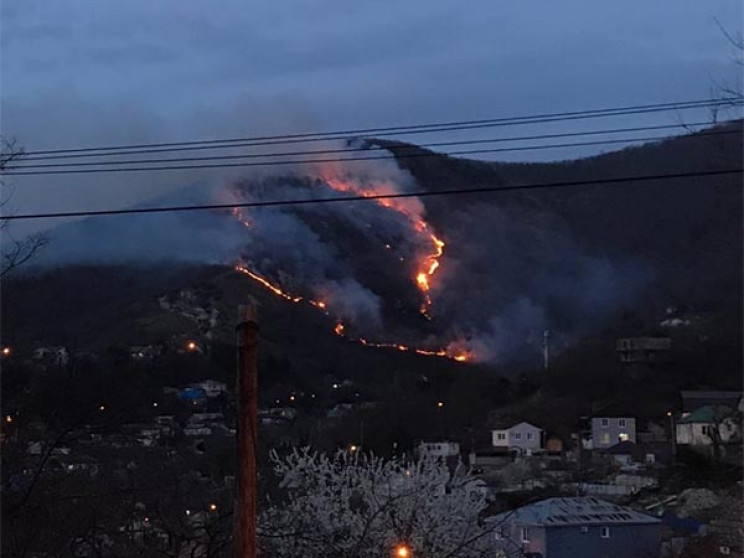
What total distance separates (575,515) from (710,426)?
7.94 m

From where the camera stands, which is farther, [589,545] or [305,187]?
[305,187]

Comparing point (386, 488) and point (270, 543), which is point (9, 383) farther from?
point (386, 488)

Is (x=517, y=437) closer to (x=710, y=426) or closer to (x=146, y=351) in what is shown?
(x=710, y=426)

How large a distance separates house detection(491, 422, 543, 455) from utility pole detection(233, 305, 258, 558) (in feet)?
73.1

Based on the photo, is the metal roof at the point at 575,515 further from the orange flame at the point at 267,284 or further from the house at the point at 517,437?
the orange flame at the point at 267,284

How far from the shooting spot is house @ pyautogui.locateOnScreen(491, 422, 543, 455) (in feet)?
90.2

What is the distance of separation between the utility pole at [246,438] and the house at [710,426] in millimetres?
20929

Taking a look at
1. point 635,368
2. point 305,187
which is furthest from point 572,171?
point 305,187

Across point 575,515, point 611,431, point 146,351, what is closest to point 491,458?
point 611,431

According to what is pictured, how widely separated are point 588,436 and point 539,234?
18.9 m

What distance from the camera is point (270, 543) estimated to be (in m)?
12.5

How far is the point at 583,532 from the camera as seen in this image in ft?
59.2

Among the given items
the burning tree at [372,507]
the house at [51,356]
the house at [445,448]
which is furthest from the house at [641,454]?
the house at [51,356]

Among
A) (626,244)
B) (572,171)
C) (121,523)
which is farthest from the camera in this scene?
(626,244)
